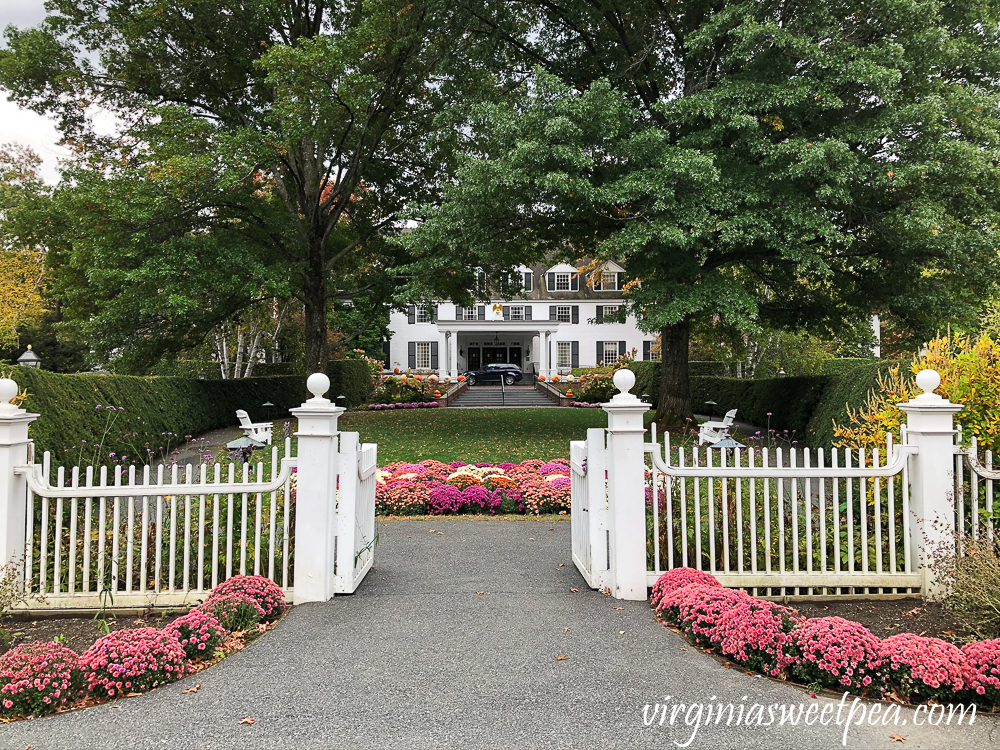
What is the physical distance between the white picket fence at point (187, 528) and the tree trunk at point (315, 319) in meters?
13.9

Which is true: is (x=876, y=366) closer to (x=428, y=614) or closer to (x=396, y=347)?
(x=428, y=614)

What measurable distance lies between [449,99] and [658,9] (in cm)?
533

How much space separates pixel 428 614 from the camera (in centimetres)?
418

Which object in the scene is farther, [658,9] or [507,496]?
[658,9]

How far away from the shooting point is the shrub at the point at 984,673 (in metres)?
2.89

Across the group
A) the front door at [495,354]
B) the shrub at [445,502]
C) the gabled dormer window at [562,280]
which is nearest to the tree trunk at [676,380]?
the shrub at [445,502]

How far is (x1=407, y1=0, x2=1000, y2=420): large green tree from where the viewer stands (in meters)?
10.7

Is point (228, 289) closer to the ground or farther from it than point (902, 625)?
farther from it

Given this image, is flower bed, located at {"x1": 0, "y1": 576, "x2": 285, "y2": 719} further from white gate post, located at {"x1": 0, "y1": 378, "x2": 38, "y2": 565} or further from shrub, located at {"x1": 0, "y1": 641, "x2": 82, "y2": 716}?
white gate post, located at {"x1": 0, "y1": 378, "x2": 38, "y2": 565}

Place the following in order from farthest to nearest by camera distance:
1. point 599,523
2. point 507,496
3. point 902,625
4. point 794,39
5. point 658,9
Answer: point 658,9
point 794,39
point 507,496
point 599,523
point 902,625

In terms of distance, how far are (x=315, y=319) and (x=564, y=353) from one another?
23413 mm

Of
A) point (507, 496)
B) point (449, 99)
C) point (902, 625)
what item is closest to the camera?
point (902, 625)

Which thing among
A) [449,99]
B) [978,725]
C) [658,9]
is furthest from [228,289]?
[978,725]

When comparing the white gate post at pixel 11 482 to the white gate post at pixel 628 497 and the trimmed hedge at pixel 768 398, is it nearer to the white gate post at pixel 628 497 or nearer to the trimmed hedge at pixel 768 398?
the white gate post at pixel 628 497
